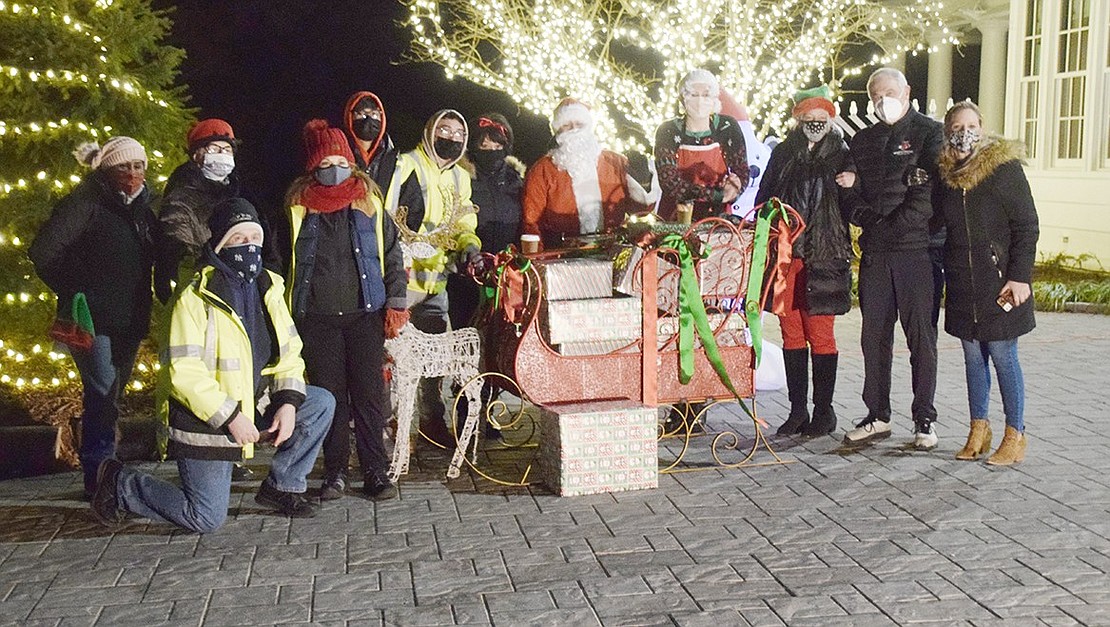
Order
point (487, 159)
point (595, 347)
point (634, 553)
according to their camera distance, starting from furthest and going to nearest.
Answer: point (487, 159)
point (595, 347)
point (634, 553)

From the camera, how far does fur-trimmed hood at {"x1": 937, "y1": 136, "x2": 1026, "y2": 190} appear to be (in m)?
6.83

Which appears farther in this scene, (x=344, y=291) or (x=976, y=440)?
(x=976, y=440)

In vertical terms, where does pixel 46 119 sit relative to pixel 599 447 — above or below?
above

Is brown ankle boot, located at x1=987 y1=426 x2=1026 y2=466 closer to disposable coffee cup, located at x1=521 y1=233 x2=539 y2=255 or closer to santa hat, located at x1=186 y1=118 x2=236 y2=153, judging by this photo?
disposable coffee cup, located at x1=521 y1=233 x2=539 y2=255

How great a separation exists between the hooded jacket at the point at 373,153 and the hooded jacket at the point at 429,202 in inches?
1.8

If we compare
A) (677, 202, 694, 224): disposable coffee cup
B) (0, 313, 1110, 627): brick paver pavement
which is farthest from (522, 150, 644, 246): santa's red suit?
(0, 313, 1110, 627): brick paver pavement

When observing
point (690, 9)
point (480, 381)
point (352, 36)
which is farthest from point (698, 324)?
point (352, 36)

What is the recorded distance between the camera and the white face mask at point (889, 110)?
7.30 meters

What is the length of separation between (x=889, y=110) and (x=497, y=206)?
2.32m

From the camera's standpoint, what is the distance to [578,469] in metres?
6.42

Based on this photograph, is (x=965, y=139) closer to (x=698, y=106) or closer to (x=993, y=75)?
(x=698, y=106)

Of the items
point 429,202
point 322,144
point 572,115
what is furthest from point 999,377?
point 322,144

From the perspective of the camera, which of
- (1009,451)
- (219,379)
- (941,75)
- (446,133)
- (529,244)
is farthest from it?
(941,75)

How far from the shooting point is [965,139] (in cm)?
689
